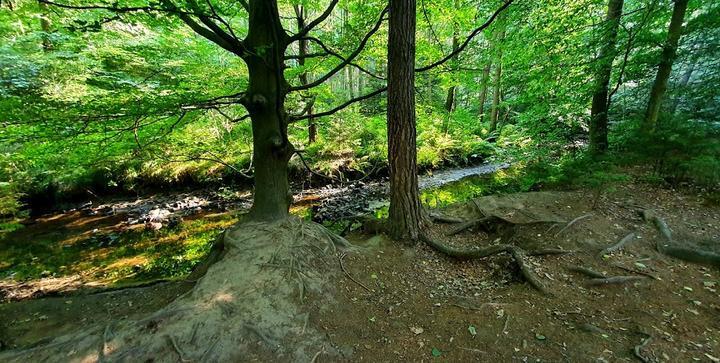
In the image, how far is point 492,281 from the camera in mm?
3834

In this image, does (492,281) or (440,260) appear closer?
(492,281)

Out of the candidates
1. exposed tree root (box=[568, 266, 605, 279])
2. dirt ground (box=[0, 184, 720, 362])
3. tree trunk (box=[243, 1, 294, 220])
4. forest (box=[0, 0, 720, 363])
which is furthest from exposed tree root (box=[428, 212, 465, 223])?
tree trunk (box=[243, 1, 294, 220])

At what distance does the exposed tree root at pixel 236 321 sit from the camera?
2.59 metres

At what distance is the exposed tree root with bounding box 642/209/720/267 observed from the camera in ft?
11.8

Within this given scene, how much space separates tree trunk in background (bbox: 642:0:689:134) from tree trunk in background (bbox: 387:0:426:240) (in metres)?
4.73

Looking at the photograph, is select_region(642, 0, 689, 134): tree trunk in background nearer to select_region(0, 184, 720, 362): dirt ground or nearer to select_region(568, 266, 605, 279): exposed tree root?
select_region(0, 184, 720, 362): dirt ground

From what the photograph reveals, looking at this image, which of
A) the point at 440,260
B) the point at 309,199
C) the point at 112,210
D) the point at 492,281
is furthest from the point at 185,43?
the point at 492,281

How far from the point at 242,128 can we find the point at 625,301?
1264 cm

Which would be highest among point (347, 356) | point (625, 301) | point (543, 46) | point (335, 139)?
point (543, 46)

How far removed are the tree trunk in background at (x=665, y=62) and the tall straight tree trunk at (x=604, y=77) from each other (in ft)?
2.49

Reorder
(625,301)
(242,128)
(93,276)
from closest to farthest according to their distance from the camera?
(625,301), (93,276), (242,128)

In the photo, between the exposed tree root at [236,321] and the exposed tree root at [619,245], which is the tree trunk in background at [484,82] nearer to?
the exposed tree root at [619,245]

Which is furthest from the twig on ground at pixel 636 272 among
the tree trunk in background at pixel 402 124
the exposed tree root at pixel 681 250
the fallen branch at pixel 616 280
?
the tree trunk in background at pixel 402 124

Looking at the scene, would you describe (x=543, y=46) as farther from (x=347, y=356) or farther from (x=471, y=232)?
(x=347, y=356)
